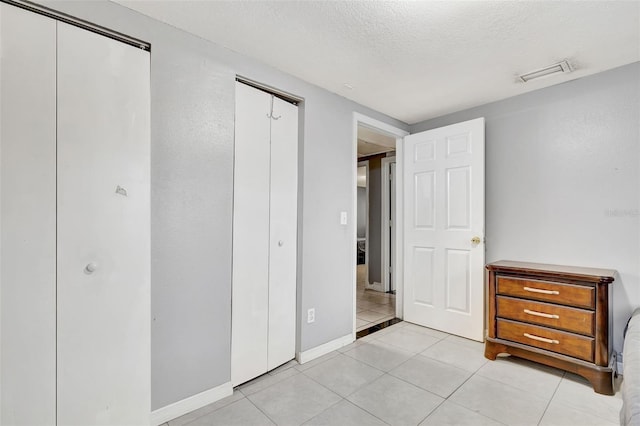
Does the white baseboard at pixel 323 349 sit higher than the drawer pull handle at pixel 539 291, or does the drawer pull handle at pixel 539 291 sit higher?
the drawer pull handle at pixel 539 291

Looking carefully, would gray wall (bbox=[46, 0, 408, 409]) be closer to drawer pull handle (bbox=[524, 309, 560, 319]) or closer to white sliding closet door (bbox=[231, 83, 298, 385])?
white sliding closet door (bbox=[231, 83, 298, 385])

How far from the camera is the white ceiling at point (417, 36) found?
1.64 metres

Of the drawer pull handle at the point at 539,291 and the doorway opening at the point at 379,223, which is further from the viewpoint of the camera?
the doorway opening at the point at 379,223

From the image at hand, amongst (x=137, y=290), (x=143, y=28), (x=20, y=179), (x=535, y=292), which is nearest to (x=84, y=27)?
(x=143, y=28)

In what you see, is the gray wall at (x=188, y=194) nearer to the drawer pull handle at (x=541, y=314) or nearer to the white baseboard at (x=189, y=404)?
the white baseboard at (x=189, y=404)

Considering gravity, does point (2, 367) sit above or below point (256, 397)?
above

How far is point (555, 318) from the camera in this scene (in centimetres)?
222

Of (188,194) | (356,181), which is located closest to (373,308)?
(356,181)

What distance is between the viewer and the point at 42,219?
141cm

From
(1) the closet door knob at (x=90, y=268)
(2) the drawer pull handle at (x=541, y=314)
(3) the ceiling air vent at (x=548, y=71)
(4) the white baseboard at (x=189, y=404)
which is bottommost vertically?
(4) the white baseboard at (x=189, y=404)

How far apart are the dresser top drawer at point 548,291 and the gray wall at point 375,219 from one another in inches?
102

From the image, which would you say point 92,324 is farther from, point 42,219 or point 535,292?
point 535,292

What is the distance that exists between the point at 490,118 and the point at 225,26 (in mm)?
2618

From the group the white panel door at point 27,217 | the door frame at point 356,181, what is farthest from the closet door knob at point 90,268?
the door frame at point 356,181
